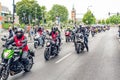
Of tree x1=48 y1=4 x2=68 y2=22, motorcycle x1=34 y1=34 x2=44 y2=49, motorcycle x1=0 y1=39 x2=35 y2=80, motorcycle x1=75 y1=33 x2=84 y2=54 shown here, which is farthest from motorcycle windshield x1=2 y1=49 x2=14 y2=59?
tree x1=48 y1=4 x2=68 y2=22

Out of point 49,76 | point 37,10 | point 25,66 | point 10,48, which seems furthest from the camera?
point 37,10

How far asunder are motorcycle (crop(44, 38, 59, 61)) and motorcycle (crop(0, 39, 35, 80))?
4.28 m

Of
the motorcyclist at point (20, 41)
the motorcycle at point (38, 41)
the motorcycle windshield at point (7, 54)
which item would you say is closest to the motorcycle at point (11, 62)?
the motorcycle windshield at point (7, 54)

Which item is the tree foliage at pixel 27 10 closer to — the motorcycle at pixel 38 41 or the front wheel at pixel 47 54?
the motorcycle at pixel 38 41

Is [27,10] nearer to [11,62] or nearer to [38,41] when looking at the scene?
[38,41]

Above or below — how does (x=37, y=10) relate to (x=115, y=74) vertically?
above

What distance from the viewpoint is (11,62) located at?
9.96 metres

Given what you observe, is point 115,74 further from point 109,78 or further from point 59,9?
point 59,9

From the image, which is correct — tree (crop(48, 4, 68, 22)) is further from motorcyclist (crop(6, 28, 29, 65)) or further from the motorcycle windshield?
Result: the motorcycle windshield

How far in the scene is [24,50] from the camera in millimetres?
11195

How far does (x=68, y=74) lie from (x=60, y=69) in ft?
4.38

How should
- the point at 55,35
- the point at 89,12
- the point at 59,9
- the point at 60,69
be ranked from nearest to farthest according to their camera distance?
the point at 60,69 < the point at 55,35 < the point at 89,12 < the point at 59,9

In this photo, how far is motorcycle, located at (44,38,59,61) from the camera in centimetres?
1549

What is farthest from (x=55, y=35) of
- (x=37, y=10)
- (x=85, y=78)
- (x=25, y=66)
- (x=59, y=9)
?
(x=59, y=9)
